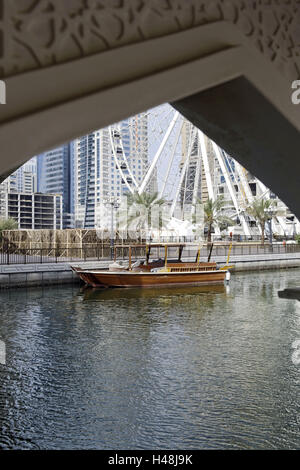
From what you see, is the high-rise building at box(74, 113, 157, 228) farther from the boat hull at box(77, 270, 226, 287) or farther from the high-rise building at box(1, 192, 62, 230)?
the boat hull at box(77, 270, 226, 287)

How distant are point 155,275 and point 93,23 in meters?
12.9

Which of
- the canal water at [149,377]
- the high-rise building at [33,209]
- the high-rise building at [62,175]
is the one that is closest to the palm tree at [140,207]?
the canal water at [149,377]

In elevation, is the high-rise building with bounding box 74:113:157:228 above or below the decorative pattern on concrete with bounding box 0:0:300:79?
above

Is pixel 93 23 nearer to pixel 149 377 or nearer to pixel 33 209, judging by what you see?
pixel 149 377

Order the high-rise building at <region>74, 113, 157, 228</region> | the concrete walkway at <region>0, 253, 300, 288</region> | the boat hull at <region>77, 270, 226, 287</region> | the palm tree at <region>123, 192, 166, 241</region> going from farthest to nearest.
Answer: the high-rise building at <region>74, 113, 157, 228</region> < the palm tree at <region>123, 192, 166, 241</region> < the boat hull at <region>77, 270, 226, 287</region> < the concrete walkway at <region>0, 253, 300, 288</region>

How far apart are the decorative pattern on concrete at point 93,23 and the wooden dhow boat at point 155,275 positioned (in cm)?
1221

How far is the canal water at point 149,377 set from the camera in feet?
13.9

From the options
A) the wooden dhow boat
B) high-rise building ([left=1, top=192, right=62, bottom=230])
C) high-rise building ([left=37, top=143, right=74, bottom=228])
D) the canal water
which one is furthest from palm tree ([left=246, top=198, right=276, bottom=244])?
high-rise building ([left=37, top=143, right=74, bottom=228])

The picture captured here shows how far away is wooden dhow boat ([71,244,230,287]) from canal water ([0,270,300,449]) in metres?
3.18

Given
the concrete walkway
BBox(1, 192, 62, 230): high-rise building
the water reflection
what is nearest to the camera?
the water reflection

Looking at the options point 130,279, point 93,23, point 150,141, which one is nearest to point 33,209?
point 150,141

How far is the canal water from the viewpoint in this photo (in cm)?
423

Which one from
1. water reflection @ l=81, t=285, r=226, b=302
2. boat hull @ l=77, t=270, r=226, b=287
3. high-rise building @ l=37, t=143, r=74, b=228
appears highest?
high-rise building @ l=37, t=143, r=74, b=228
